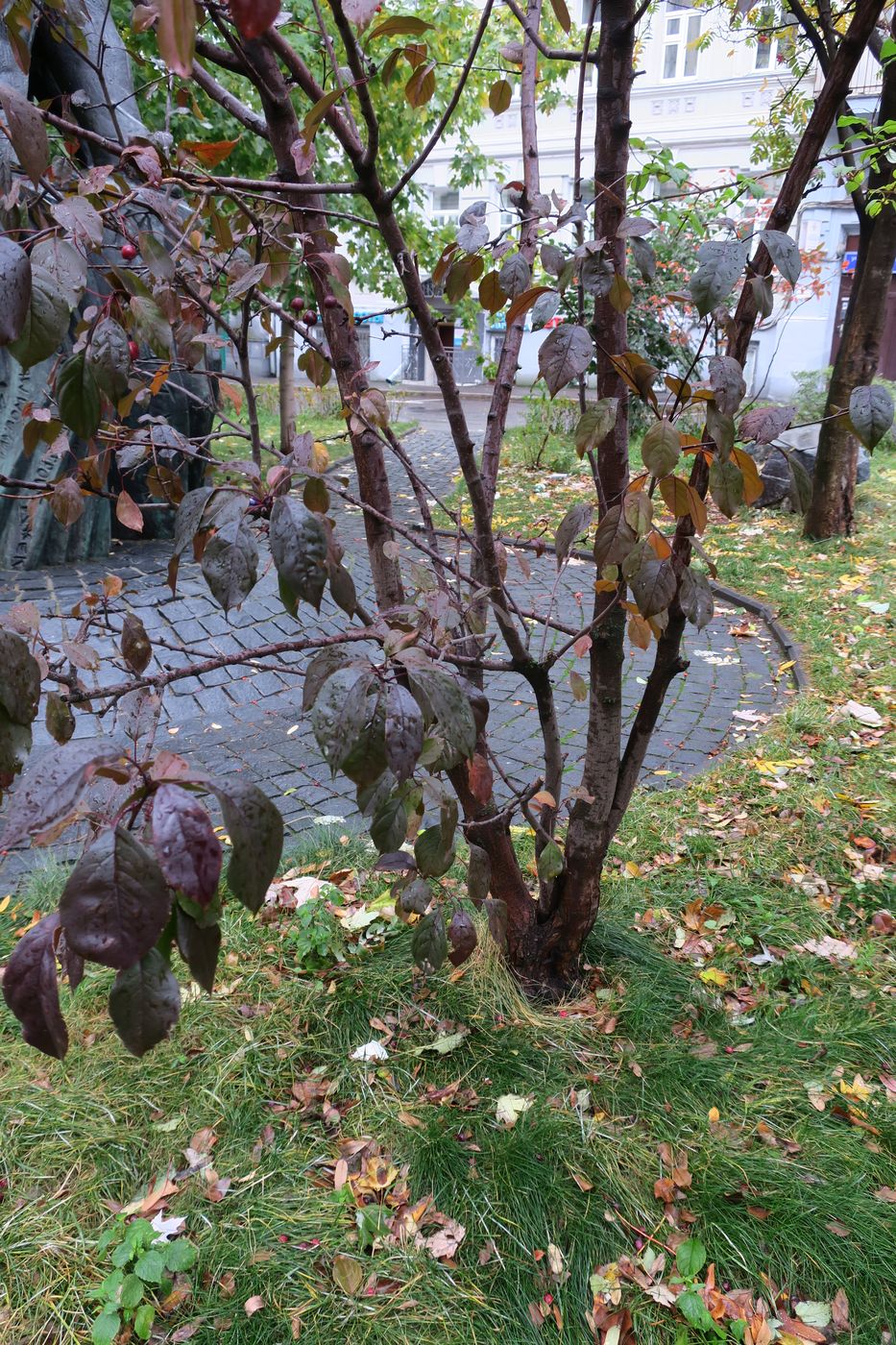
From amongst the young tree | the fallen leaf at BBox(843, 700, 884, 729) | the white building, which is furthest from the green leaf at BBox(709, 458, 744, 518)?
the white building

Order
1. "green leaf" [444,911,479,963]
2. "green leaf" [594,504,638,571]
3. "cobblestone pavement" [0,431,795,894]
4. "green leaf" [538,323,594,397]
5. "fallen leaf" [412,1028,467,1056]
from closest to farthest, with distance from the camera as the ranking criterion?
"green leaf" [538,323,594,397], "green leaf" [594,504,638,571], "green leaf" [444,911,479,963], "fallen leaf" [412,1028,467,1056], "cobblestone pavement" [0,431,795,894]

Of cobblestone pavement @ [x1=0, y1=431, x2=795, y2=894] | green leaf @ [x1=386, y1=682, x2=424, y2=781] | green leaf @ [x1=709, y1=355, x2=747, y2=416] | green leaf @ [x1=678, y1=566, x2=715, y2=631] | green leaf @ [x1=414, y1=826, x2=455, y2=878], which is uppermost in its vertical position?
green leaf @ [x1=709, y1=355, x2=747, y2=416]

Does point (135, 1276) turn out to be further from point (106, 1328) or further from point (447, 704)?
point (447, 704)

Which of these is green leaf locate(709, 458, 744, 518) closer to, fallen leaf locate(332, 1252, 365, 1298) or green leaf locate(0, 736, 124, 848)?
green leaf locate(0, 736, 124, 848)

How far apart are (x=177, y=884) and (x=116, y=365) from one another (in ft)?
2.37

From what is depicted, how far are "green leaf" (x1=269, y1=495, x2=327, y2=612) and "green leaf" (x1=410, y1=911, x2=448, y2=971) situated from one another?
86cm

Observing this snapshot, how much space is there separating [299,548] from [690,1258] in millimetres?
1604

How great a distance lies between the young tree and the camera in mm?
808

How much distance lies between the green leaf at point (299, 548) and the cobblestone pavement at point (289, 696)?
91.4 inches

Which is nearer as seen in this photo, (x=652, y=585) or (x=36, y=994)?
(x=36, y=994)

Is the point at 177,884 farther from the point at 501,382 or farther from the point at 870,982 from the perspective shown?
the point at 870,982

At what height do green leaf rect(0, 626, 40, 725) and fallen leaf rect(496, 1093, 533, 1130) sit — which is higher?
green leaf rect(0, 626, 40, 725)

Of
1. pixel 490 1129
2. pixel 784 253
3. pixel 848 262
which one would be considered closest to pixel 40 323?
pixel 784 253

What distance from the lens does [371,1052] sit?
7.25ft
